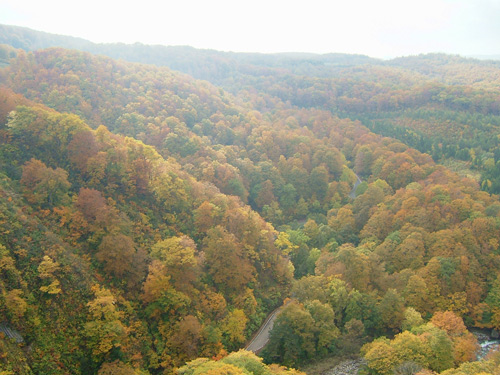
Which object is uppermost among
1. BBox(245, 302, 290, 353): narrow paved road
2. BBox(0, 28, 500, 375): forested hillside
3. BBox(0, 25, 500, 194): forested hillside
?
BBox(0, 25, 500, 194): forested hillside

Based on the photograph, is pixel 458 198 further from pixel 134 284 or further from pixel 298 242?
pixel 134 284

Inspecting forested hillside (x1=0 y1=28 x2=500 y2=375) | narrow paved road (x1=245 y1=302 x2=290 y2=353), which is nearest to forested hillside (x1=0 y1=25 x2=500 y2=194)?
forested hillside (x1=0 y1=28 x2=500 y2=375)

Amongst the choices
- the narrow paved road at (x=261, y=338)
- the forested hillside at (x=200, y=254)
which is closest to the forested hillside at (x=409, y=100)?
the forested hillside at (x=200, y=254)

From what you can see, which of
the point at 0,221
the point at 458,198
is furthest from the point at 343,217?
the point at 0,221

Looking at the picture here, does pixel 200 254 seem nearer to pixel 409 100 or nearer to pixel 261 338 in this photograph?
pixel 261 338

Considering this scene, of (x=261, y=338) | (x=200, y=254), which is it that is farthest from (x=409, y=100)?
(x=261, y=338)

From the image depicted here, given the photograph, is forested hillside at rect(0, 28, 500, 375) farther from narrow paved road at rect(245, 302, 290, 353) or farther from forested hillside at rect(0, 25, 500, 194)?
forested hillside at rect(0, 25, 500, 194)

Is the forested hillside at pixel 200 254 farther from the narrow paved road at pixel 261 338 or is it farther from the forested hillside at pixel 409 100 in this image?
the forested hillside at pixel 409 100

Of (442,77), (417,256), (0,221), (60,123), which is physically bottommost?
(417,256)
